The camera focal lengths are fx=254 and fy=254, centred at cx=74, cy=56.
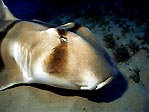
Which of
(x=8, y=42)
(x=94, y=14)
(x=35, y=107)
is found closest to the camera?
(x=35, y=107)

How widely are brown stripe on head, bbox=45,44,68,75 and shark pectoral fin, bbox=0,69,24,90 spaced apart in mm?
769

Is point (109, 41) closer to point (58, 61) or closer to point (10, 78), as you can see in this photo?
point (10, 78)

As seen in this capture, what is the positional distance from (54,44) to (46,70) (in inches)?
11.5

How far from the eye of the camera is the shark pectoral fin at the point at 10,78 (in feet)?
10.8

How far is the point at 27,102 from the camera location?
3307mm

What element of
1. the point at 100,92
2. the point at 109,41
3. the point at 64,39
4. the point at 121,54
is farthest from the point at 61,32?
the point at 109,41

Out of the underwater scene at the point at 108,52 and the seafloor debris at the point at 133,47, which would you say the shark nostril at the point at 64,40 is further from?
the seafloor debris at the point at 133,47

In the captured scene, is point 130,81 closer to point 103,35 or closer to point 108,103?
point 108,103

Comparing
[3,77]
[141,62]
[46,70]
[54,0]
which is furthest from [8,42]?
[54,0]

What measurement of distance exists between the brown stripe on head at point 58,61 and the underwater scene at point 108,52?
181 millimetres

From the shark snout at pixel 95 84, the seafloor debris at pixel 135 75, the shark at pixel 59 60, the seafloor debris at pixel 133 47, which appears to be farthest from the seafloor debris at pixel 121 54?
the shark snout at pixel 95 84

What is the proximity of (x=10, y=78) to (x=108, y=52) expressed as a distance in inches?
66.3

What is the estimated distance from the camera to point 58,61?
2.58 metres

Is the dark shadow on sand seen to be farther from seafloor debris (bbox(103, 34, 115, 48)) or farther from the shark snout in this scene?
seafloor debris (bbox(103, 34, 115, 48))
